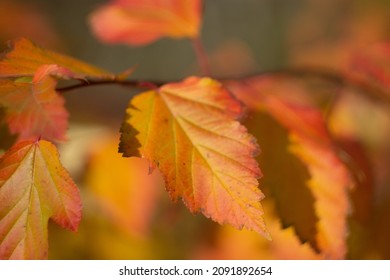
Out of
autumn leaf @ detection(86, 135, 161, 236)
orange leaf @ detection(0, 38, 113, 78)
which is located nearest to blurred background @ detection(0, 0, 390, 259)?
autumn leaf @ detection(86, 135, 161, 236)

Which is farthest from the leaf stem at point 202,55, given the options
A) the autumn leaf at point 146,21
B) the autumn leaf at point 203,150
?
the autumn leaf at point 203,150

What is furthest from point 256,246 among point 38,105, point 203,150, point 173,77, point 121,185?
point 173,77

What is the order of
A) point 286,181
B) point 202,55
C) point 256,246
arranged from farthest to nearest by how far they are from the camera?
point 256,246 < point 202,55 < point 286,181

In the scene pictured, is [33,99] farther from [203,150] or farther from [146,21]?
[146,21]

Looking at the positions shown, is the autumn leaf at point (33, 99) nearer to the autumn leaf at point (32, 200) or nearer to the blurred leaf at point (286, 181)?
the autumn leaf at point (32, 200)
